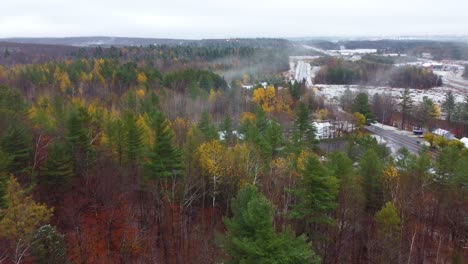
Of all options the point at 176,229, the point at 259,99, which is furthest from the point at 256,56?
the point at 176,229

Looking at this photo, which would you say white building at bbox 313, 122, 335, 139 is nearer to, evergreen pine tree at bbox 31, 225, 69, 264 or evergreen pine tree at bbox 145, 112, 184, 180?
evergreen pine tree at bbox 145, 112, 184, 180

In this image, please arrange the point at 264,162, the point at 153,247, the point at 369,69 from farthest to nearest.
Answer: the point at 369,69 < the point at 264,162 < the point at 153,247

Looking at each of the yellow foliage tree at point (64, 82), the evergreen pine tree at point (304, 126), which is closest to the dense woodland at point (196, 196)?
the evergreen pine tree at point (304, 126)

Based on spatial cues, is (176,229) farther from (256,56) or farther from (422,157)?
(256,56)

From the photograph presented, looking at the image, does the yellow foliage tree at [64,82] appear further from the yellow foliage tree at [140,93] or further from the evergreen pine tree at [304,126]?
the evergreen pine tree at [304,126]

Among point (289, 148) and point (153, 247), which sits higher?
point (289, 148)

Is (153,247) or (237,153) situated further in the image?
(237,153)

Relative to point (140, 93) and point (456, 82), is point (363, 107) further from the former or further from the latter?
point (456, 82)

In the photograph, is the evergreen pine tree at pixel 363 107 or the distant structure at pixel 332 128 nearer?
the distant structure at pixel 332 128
